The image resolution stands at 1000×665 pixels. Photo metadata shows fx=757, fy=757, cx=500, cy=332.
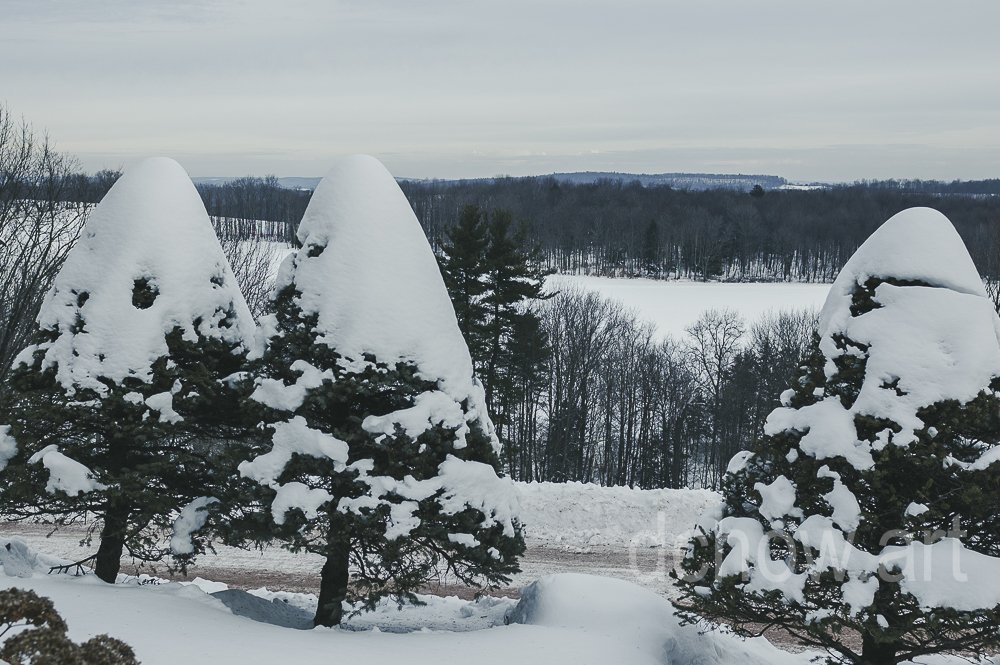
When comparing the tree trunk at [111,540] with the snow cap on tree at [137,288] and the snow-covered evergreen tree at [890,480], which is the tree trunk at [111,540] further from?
the snow-covered evergreen tree at [890,480]

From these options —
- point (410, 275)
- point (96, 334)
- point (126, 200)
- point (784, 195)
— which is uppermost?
point (784, 195)

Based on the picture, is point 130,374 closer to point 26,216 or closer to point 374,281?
point 374,281

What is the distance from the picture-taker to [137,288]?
1101 cm

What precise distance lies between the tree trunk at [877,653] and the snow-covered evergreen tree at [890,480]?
0.02 metres

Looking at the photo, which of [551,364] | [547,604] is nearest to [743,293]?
[551,364]

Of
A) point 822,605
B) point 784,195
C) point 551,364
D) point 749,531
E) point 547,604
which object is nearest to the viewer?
point 822,605

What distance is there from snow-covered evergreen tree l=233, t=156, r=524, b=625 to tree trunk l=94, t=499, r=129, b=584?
220 cm

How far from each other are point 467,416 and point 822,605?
4792 millimetres

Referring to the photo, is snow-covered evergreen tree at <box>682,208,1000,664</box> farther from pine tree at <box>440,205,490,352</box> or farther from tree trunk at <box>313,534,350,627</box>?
pine tree at <box>440,205,490,352</box>

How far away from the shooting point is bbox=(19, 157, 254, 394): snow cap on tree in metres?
10.6

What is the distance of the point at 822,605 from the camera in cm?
813

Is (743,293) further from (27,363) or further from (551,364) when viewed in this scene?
(27,363)

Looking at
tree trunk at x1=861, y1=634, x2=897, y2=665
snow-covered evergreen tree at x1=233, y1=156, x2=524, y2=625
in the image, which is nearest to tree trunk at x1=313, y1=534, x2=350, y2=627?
snow-covered evergreen tree at x1=233, y1=156, x2=524, y2=625

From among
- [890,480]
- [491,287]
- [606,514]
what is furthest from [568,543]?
[890,480]
